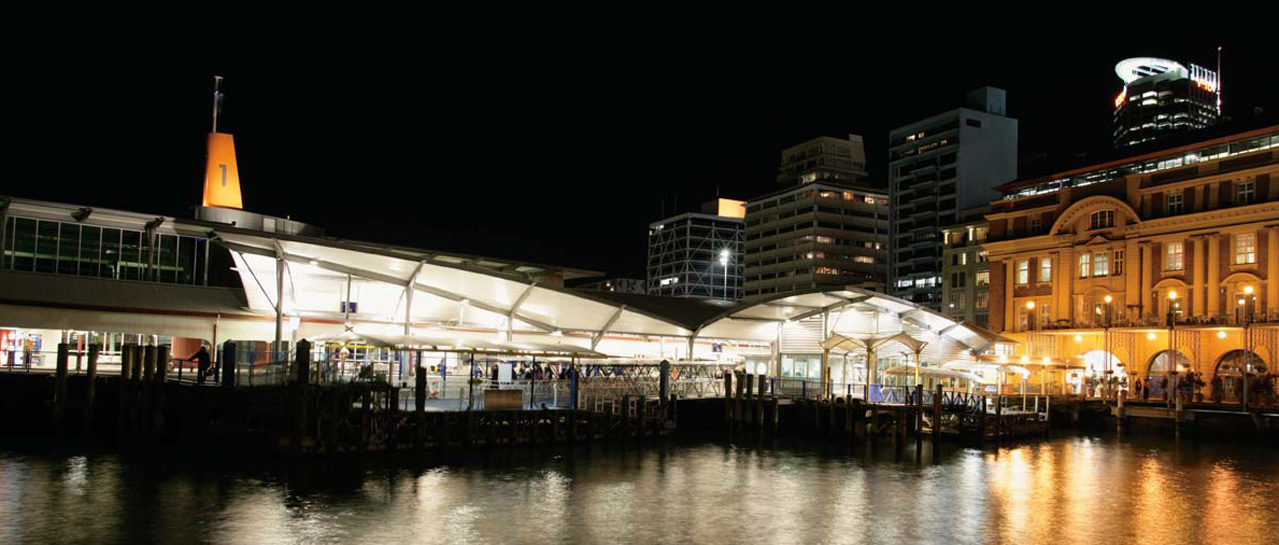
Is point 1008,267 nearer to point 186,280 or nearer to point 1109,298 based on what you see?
point 1109,298

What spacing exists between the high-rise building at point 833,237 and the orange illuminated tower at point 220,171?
3725 inches

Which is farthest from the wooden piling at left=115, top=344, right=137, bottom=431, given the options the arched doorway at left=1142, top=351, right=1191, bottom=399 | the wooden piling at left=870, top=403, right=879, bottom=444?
the arched doorway at left=1142, top=351, right=1191, bottom=399

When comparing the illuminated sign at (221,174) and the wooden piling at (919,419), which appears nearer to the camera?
the wooden piling at (919,419)

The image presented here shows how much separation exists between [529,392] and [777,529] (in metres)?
19.4

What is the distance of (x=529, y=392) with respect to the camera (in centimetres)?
4188

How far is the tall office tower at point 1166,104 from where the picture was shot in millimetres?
168000

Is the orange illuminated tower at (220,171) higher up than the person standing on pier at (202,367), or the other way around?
the orange illuminated tower at (220,171)

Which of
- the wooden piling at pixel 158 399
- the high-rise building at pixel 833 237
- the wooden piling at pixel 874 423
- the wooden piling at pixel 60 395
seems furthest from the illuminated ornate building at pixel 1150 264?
the high-rise building at pixel 833 237

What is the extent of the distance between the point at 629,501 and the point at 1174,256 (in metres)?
54.9

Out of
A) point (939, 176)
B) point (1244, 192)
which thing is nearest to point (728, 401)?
point (1244, 192)

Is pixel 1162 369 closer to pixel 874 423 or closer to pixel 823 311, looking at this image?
pixel 823 311

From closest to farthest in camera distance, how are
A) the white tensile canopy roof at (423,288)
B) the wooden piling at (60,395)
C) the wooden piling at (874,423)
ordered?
the wooden piling at (60,395)
the white tensile canopy roof at (423,288)
the wooden piling at (874,423)

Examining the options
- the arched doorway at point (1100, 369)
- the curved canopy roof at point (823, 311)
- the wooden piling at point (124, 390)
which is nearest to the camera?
the wooden piling at point (124, 390)

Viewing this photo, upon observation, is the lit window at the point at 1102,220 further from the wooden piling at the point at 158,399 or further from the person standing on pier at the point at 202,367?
the wooden piling at the point at 158,399
